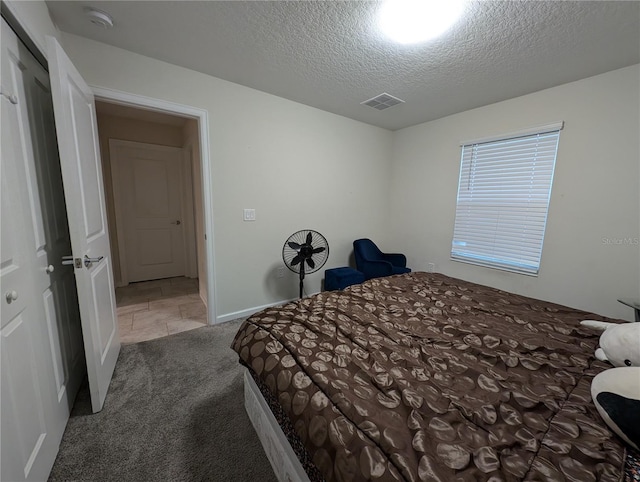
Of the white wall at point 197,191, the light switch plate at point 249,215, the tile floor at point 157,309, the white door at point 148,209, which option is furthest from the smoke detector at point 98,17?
the tile floor at point 157,309

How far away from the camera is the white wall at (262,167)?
2061mm

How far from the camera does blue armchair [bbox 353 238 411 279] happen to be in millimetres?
3170

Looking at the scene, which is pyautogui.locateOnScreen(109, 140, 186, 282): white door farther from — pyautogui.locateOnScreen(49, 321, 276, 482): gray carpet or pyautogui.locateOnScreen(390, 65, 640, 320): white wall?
pyautogui.locateOnScreen(390, 65, 640, 320): white wall

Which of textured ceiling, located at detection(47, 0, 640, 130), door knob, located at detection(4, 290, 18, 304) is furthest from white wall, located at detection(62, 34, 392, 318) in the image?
door knob, located at detection(4, 290, 18, 304)

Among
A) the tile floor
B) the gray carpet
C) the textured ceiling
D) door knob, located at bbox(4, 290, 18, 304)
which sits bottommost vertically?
the gray carpet

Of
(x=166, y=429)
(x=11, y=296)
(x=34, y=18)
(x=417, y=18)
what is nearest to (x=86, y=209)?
(x=11, y=296)

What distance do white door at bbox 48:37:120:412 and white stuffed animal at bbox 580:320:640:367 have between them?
2477 millimetres

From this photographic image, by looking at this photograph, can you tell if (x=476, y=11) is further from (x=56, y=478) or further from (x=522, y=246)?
(x=56, y=478)

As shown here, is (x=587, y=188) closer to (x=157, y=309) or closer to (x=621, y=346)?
(x=621, y=346)

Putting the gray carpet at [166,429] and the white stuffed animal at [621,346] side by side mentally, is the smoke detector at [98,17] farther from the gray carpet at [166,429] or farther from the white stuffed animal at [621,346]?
the white stuffed animal at [621,346]

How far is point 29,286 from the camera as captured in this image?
3.60ft

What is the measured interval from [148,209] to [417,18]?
3.98 meters

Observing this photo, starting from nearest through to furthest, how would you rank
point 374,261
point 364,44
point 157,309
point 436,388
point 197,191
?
point 436,388 → point 364,44 → point 157,309 → point 197,191 → point 374,261

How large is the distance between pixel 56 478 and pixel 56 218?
129 centimetres
